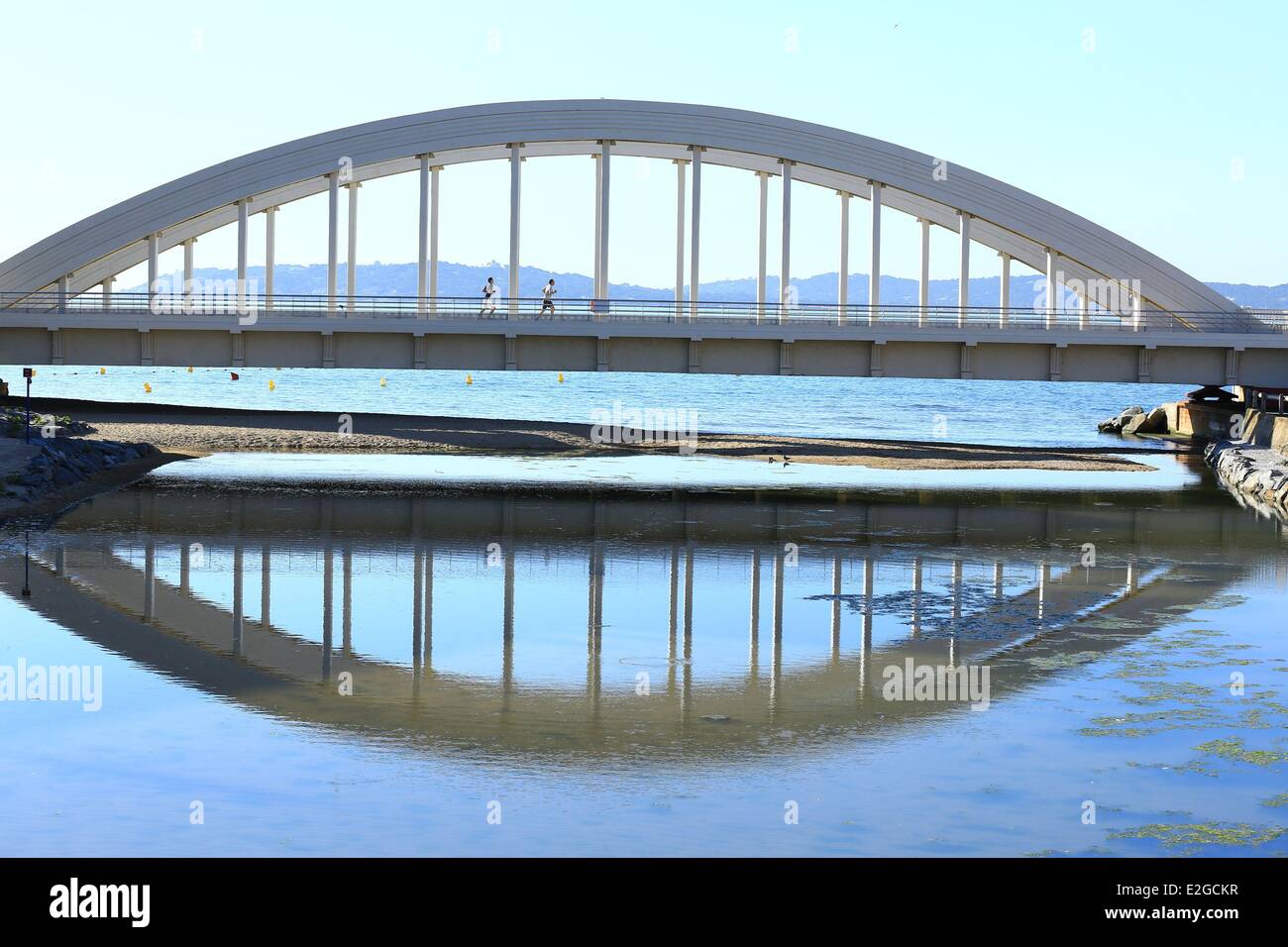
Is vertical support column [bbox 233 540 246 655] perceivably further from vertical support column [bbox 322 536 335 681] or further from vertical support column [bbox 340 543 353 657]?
vertical support column [bbox 340 543 353 657]

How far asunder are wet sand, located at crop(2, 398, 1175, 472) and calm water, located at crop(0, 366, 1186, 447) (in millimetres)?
15769

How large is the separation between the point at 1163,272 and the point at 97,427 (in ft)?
122

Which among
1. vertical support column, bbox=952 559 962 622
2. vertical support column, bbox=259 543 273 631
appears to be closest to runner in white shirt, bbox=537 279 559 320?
vertical support column, bbox=259 543 273 631

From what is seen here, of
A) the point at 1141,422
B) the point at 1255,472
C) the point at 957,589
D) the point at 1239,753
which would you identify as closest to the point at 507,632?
the point at 957,589

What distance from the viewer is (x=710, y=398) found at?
114 m

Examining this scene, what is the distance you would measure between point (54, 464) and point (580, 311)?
69.0 ft

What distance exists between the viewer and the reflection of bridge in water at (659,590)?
12852 mm

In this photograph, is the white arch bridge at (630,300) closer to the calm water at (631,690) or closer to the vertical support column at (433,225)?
the vertical support column at (433,225)

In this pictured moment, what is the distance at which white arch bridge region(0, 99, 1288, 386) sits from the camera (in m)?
48.2

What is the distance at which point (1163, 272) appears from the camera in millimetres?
53812

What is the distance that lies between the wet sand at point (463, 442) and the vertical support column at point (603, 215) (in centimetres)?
547

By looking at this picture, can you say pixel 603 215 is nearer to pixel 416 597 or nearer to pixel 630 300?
pixel 630 300

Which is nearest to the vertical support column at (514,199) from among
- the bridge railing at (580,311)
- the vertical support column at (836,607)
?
the bridge railing at (580,311)
